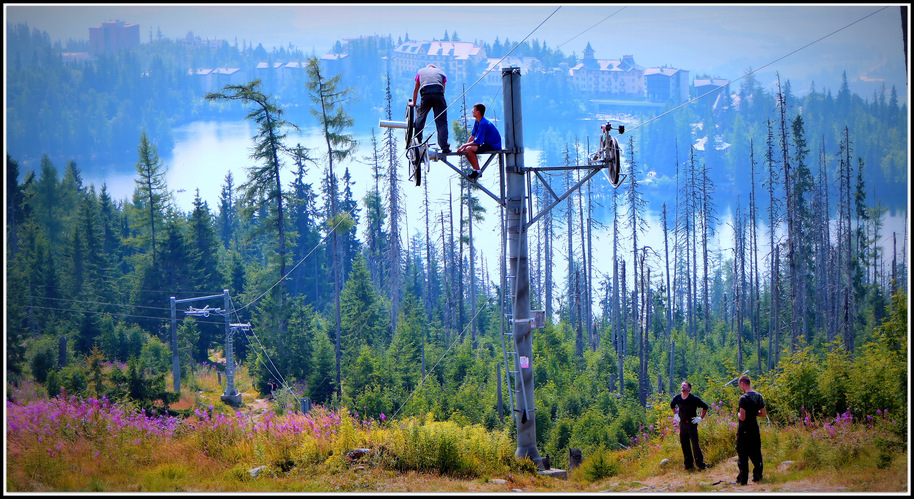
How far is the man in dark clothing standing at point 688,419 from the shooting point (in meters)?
9.97

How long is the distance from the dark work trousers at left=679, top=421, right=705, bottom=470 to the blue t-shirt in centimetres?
474

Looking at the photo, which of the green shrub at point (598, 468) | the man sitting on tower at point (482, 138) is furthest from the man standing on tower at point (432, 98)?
the green shrub at point (598, 468)

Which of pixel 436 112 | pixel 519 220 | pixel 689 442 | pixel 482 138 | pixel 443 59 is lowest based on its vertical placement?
pixel 689 442

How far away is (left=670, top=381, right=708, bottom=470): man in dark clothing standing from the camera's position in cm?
997

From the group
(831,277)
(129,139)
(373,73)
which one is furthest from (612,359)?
(129,139)

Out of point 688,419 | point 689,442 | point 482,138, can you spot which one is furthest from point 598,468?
point 482,138

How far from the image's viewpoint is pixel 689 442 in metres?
10.4

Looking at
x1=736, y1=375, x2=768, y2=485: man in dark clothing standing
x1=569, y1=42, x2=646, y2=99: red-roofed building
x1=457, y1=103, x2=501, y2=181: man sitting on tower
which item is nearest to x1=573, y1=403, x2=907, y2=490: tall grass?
x1=736, y1=375, x2=768, y2=485: man in dark clothing standing

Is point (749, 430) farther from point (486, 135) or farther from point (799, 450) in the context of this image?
point (486, 135)

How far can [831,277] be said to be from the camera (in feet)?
174

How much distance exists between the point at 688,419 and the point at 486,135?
490 centimetres

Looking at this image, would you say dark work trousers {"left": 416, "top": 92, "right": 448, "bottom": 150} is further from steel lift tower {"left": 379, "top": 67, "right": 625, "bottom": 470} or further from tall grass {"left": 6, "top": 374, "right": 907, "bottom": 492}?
tall grass {"left": 6, "top": 374, "right": 907, "bottom": 492}

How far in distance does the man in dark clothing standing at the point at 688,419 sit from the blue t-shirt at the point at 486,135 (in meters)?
4.30

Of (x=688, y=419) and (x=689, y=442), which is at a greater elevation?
(x=688, y=419)
